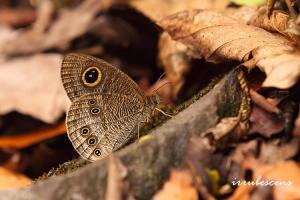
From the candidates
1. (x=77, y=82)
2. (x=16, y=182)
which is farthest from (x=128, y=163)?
(x=16, y=182)

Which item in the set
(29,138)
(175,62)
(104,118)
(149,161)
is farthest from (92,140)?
(29,138)

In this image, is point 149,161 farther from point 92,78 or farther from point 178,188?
point 92,78

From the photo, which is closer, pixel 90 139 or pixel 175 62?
pixel 90 139

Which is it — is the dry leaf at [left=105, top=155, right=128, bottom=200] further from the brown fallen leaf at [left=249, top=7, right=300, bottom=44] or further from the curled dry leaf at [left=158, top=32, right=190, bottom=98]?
the curled dry leaf at [left=158, top=32, right=190, bottom=98]

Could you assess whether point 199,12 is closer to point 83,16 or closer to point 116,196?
point 116,196

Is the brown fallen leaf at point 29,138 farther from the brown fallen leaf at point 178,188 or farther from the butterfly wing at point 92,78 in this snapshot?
the brown fallen leaf at point 178,188

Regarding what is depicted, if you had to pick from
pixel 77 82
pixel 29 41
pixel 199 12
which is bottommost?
pixel 29 41

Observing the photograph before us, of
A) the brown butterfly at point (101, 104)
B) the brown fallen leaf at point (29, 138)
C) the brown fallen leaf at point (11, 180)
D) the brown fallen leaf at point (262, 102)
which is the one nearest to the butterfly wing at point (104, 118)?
the brown butterfly at point (101, 104)
